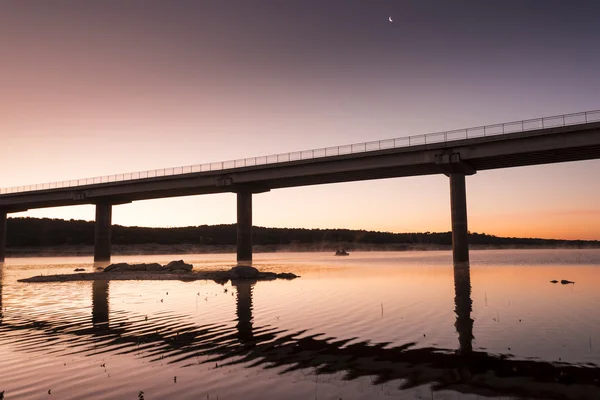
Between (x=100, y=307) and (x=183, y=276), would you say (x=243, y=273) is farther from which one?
(x=100, y=307)

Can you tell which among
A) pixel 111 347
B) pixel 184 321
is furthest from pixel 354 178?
pixel 111 347

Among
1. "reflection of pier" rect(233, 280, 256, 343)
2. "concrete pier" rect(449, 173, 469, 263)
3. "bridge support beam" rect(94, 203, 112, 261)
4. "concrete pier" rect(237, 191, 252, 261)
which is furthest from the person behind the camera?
"bridge support beam" rect(94, 203, 112, 261)

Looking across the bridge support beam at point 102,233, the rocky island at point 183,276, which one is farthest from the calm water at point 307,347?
the bridge support beam at point 102,233

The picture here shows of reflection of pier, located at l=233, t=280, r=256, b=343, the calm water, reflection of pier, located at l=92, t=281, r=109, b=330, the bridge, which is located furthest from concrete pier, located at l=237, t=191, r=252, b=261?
the calm water

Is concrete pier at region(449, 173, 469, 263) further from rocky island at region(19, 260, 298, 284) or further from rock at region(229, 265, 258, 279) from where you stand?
rock at region(229, 265, 258, 279)

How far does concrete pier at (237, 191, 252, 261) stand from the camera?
8012 cm

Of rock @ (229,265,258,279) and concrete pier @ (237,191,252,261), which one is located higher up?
concrete pier @ (237,191,252,261)

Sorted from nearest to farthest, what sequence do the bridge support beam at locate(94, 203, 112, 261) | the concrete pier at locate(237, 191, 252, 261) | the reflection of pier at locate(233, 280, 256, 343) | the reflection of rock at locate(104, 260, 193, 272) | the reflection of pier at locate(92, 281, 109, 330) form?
the reflection of pier at locate(233, 280, 256, 343) < the reflection of pier at locate(92, 281, 109, 330) < the reflection of rock at locate(104, 260, 193, 272) < the concrete pier at locate(237, 191, 252, 261) < the bridge support beam at locate(94, 203, 112, 261)

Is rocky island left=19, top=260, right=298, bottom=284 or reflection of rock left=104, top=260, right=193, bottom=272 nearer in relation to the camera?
rocky island left=19, top=260, right=298, bottom=284

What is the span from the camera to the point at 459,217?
205 ft

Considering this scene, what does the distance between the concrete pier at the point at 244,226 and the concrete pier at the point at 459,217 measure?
113 feet

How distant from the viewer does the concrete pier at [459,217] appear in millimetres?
62500

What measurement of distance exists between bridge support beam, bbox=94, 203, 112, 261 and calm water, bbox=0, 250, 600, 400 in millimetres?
72298

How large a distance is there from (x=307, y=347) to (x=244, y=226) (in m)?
67.7
